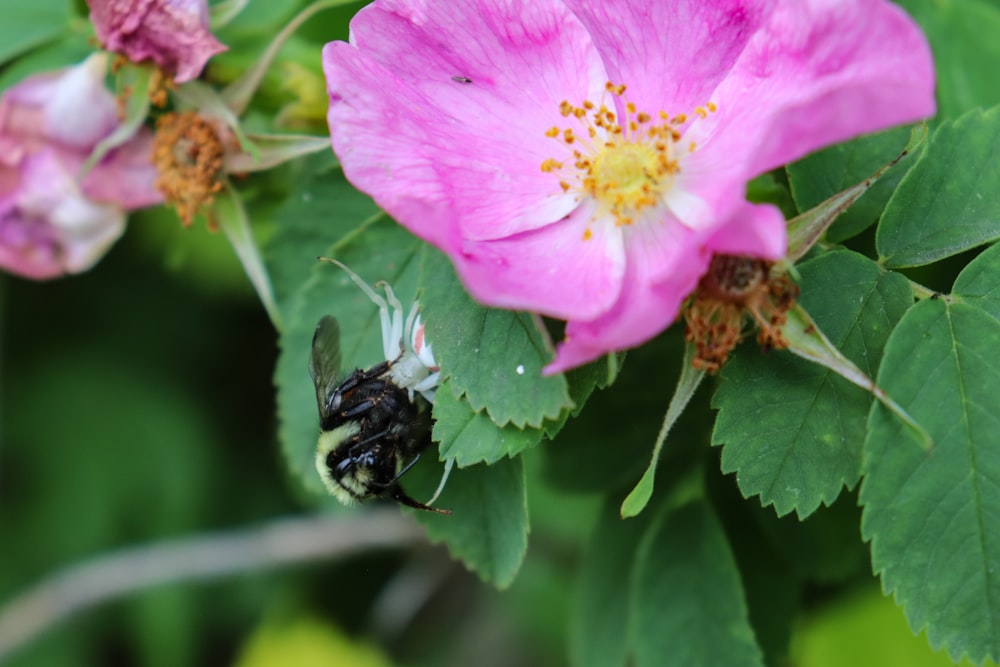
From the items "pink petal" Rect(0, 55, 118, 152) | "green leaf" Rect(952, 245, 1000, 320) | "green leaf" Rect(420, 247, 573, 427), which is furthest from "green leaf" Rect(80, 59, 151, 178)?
"green leaf" Rect(952, 245, 1000, 320)

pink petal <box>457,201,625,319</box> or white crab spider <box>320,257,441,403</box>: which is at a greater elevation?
pink petal <box>457,201,625,319</box>

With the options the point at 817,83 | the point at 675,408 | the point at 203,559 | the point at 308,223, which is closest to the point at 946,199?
the point at 817,83

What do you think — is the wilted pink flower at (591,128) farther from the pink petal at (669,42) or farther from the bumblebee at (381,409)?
the bumblebee at (381,409)

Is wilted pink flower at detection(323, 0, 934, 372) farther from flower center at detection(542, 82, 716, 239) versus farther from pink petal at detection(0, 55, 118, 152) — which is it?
pink petal at detection(0, 55, 118, 152)

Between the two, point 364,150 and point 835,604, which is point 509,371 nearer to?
point 364,150

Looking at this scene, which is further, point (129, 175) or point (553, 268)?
point (129, 175)

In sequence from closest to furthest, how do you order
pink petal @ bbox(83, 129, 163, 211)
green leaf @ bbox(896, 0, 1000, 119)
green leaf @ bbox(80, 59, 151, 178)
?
1. green leaf @ bbox(80, 59, 151, 178)
2. pink petal @ bbox(83, 129, 163, 211)
3. green leaf @ bbox(896, 0, 1000, 119)

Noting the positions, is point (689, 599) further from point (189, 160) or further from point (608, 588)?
point (189, 160)
